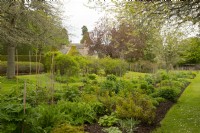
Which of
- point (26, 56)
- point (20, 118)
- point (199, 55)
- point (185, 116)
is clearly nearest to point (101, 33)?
point (199, 55)

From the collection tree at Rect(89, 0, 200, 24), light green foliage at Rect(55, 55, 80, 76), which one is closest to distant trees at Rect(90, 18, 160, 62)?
light green foliage at Rect(55, 55, 80, 76)

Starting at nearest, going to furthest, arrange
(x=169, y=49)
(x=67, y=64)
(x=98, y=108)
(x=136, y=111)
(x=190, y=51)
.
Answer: (x=136, y=111), (x=98, y=108), (x=67, y=64), (x=169, y=49), (x=190, y=51)

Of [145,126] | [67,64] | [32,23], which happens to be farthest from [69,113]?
[67,64]

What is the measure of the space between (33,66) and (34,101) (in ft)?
65.3

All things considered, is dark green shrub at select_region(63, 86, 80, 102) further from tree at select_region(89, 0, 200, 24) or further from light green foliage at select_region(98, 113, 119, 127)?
tree at select_region(89, 0, 200, 24)

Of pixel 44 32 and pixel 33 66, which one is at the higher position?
pixel 44 32

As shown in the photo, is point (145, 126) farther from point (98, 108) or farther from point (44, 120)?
point (44, 120)

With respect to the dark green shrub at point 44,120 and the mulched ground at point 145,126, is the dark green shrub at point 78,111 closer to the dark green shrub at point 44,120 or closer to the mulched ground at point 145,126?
the mulched ground at point 145,126

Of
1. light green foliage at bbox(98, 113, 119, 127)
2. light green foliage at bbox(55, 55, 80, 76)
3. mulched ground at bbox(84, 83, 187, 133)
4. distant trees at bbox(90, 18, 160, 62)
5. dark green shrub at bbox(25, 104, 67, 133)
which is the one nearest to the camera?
dark green shrub at bbox(25, 104, 67, 133)

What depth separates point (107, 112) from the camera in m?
9.05

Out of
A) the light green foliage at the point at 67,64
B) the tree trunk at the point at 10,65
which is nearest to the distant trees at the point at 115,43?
the light green foliage at the point at 67,64

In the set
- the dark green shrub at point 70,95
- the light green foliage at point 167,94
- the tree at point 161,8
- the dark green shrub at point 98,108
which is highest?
the tree at point 161,8

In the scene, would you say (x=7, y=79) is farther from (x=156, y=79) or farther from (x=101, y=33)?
(x=101, y=33)

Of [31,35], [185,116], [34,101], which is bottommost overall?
[185,116]
